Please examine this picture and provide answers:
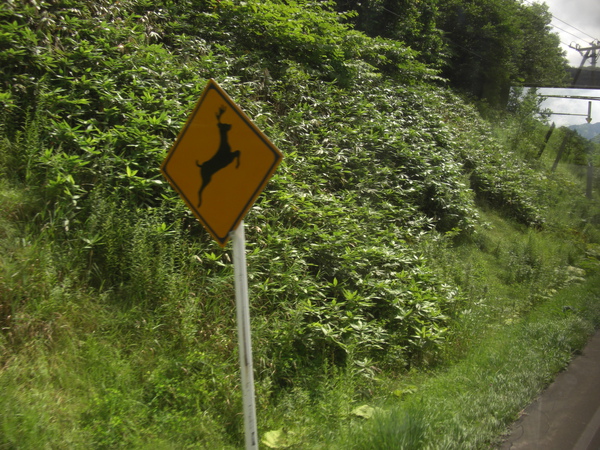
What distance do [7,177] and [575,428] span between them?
6072 mm

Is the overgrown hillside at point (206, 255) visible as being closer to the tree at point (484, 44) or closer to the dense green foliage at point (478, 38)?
the dense green foliage at point (478, 38)

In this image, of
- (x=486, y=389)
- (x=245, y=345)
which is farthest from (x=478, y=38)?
(x=245, y=345)

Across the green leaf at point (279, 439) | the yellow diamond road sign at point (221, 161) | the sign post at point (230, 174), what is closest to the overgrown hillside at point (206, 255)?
the green leaf at point (279, 439)

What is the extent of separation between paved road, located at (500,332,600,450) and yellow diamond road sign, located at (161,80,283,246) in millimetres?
2924

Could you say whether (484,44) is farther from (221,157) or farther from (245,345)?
(245,345)

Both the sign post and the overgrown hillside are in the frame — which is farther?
the overgrown hillside

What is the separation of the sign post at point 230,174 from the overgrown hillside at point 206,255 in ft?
3.63

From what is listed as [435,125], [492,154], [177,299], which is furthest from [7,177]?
[492,154]

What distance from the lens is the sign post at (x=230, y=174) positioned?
2.64 m

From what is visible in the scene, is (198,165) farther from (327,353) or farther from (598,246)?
(598,246)

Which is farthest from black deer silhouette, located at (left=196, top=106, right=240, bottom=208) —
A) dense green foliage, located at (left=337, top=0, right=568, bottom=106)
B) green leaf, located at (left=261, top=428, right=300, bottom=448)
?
dense green foliage, located at (left=337, top=0, right=568, bottom=106)

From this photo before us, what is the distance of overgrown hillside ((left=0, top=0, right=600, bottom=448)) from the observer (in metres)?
3.41

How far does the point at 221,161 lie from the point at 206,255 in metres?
2.06

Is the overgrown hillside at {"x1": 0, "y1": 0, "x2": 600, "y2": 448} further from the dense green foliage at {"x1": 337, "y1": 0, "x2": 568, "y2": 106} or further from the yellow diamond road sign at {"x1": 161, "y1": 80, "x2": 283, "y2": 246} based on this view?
the dense green foliage at {"x1": 337, "y1": 0, "x2": 568, "y2": 106}
